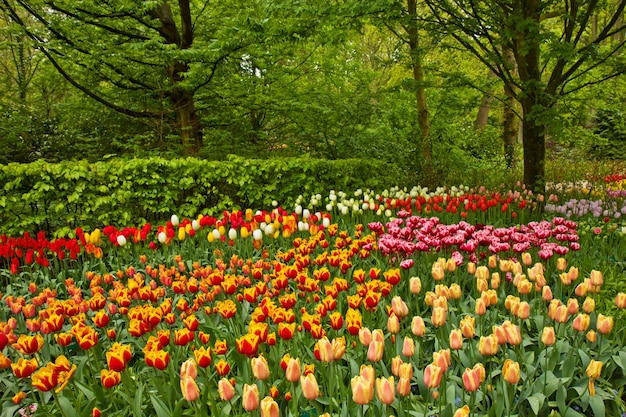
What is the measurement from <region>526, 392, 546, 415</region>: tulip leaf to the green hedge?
5164 mm

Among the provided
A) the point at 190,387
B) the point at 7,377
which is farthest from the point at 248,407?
the point at 7,377

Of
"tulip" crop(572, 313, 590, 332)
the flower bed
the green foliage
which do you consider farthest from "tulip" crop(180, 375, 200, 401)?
the green foliage

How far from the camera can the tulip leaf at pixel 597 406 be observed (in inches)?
83.0

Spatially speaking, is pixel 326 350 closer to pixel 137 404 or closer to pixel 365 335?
pixel 365 335

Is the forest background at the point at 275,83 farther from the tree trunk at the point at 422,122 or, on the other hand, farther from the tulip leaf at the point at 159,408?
the tulip leaf at the point at 159,408

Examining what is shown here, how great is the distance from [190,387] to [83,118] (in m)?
10.9

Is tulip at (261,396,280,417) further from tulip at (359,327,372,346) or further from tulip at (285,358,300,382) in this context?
tulip at (359,327,372,346)

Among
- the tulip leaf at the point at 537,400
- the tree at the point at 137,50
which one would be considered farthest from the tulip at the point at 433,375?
the tree at the point at 137,50

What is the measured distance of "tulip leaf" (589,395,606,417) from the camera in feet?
6.92

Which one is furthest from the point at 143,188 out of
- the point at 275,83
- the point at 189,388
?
the point at 189,388

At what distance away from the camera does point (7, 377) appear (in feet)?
9.35

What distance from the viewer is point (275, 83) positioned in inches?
381

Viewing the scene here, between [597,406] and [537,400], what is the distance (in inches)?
10.6

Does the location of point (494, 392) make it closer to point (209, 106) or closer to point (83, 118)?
point (209, 106)
